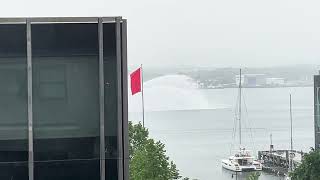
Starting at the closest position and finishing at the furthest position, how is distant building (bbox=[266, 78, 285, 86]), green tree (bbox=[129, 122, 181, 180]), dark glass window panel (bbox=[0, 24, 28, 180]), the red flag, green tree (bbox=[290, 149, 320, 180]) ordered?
dark glass window panel (bbox=[0, 24, 28, 180]) → the red flag → green tree (bbox=[129, 122, 181, 180]) → green tree (bbox=[290, 149, 320, 180]) → distant building (bbox=[266, 78, 285, 86])

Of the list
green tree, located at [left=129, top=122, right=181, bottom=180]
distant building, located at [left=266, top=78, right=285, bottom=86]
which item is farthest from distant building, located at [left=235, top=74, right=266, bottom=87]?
green tree, located at [left=129, top=122, right=181, bottom=180]

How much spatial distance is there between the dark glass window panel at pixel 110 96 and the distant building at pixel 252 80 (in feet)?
383

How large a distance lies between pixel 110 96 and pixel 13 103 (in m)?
0.93

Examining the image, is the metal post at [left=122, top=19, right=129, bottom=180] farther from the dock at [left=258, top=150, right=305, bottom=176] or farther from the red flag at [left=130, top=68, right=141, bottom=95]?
the dock at [left=258, top=150, right=305, bottom=176]

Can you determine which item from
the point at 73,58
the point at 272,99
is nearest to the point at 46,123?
the point at 73,58

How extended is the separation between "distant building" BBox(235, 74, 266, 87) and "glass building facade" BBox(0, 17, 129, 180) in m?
117

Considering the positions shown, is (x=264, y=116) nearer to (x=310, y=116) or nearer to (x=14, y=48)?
(x=310, y=116)

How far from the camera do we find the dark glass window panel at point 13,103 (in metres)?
6.38

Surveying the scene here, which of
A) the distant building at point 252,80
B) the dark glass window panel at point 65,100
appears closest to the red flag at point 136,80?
the dark glass window panel at point 65,100

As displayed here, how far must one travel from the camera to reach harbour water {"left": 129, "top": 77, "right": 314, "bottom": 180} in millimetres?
63853

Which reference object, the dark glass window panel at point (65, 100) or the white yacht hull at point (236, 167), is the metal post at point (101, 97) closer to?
the dark glass window panel at point (65, 100)

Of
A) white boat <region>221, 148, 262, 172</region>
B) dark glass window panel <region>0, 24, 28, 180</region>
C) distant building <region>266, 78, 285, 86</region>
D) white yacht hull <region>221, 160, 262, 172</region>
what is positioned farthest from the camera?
distant building <region>266, 78, 285, 86</region>

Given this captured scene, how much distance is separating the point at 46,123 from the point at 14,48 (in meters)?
0.78

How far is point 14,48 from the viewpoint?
6.43m
